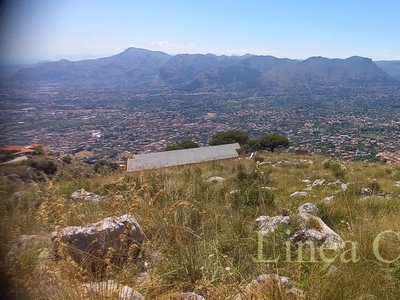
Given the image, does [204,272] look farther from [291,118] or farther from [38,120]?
[291,118]

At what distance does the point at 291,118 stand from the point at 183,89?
75724mm

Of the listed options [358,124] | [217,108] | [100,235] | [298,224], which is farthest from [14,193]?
[217,108]

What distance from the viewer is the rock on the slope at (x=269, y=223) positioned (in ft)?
11.0

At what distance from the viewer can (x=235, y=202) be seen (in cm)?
490

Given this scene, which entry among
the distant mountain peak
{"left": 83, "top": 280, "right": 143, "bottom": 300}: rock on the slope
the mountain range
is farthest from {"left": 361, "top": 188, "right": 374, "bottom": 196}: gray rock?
the distant mountain peak

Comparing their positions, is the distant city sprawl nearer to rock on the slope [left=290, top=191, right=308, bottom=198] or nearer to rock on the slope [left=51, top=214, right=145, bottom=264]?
rock on the slope [left=51, top=214, right=145, bottom=264]

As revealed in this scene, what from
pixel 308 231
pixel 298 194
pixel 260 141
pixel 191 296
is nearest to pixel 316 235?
pixel 308 231

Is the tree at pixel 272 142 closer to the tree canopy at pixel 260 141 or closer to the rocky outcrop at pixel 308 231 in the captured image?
the tree canopy at pixel 260 141

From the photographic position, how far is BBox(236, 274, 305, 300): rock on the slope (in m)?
1.97

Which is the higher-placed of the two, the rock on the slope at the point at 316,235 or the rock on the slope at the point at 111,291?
the rock on the slope at the point at 111,291

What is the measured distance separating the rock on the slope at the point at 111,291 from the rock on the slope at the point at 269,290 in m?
0.68

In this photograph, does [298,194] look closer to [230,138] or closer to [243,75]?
[230,138]

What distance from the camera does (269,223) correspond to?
3.55 metres

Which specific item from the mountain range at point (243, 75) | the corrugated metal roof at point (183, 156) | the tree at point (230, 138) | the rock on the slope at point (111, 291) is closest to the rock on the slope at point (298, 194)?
the rock on the slope at point (111, 291)
